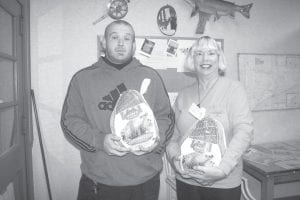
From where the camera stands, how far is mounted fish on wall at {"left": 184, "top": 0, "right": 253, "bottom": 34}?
2.11 meters

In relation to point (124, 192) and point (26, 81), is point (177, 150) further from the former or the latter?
point (26, 81)

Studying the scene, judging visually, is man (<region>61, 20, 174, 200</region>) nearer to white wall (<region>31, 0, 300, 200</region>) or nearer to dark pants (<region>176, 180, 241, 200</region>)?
dark pants (<region>176, 180, 241, 200</region>)

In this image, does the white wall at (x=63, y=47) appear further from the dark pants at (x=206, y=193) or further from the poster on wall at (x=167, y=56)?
the dark pants at (x=206, y=193)

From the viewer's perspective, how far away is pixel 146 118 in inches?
45.4

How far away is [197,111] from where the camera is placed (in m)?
1.29

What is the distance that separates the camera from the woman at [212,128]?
119 centimetres

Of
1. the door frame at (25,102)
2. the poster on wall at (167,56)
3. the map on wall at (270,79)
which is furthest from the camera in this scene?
the map on wall at (270,79)

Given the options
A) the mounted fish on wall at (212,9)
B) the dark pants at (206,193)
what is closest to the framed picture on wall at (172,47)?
the mounted fish on wall at (212,9)

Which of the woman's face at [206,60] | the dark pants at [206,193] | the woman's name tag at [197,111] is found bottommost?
the dark pants at [206,193]

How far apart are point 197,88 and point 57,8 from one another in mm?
1193

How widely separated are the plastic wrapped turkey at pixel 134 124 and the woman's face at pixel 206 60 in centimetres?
38

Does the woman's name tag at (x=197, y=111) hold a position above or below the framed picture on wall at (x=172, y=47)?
below

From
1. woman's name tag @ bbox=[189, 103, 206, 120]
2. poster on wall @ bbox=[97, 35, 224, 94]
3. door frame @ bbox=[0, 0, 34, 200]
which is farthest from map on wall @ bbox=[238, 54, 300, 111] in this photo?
door frame @ bbox=[0, 0, 34, 200]

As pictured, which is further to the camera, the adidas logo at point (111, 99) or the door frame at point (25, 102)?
the door frame at point (25, 102)
